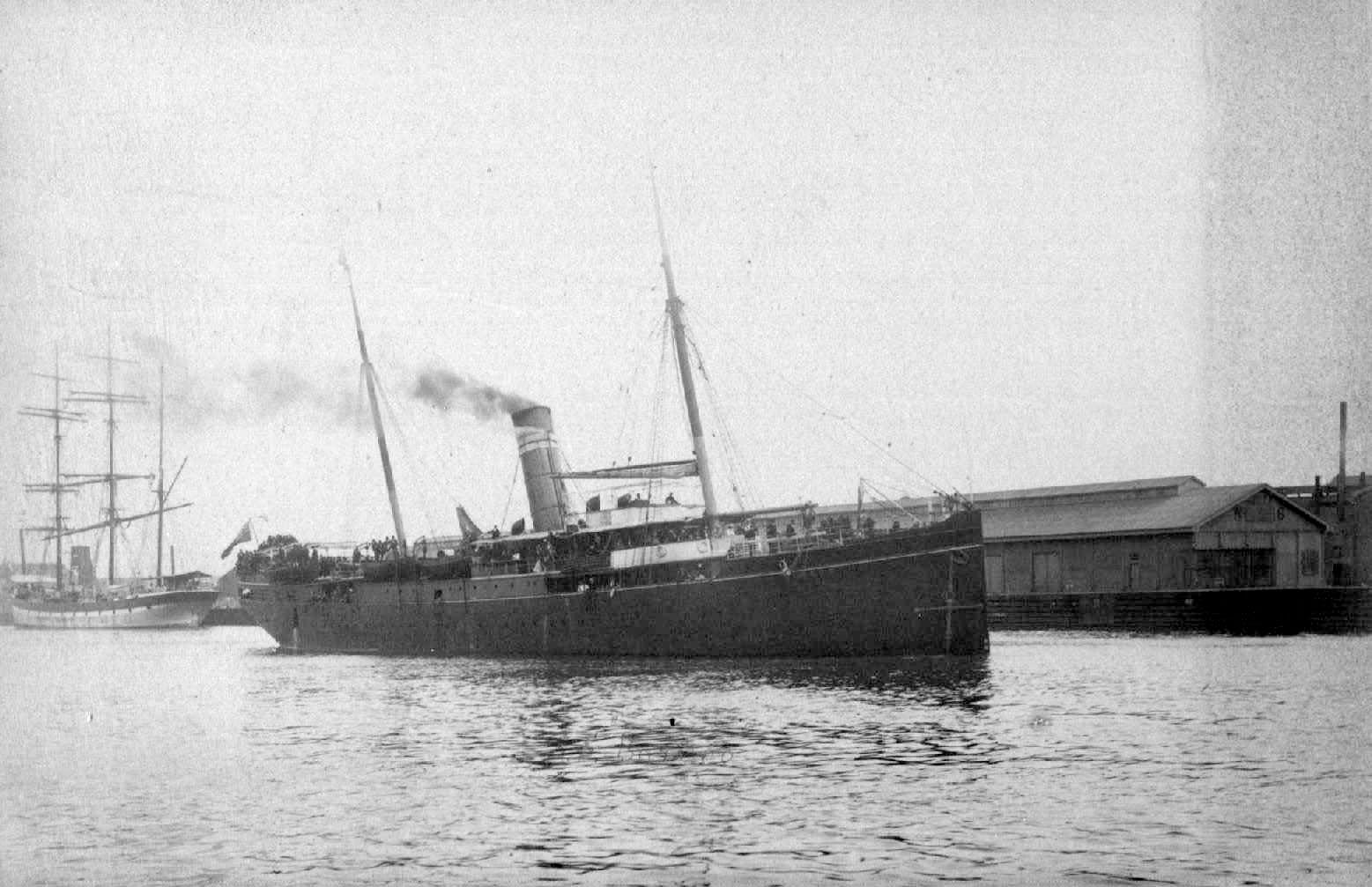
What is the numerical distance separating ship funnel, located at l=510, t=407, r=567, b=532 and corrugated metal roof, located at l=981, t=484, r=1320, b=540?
806 inches

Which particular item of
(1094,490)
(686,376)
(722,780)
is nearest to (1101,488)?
(1094,490)

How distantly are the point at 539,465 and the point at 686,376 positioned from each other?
7918mm

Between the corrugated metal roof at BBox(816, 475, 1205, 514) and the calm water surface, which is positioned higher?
the corrugated metal roof at BBox(816, 475, 1205, 514)

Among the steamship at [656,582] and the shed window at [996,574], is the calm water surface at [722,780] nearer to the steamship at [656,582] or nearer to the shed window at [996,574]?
the steamship at [656,582]

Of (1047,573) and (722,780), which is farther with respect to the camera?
(1047,573)

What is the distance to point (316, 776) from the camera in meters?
20.7

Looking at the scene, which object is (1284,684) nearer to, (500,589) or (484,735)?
(484,735)

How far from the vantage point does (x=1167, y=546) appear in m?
58.2

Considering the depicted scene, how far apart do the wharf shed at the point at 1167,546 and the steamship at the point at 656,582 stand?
21.3 meters

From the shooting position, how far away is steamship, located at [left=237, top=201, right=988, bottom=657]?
3825 cm

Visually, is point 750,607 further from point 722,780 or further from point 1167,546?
point 1167,546

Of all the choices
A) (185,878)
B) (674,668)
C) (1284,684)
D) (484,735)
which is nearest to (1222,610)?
(1284,684)

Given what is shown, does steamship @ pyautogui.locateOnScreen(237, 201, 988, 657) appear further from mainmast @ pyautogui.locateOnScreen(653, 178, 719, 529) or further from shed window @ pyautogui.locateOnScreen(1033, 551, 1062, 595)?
shed window @ pyautogui.locateOnScreen(1033, 551, 1062, 595)

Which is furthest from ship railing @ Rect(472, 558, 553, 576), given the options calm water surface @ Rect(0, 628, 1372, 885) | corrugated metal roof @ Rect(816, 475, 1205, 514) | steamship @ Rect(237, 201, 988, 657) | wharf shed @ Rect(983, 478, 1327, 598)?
wharf shed @ Rect(983, 478, 1327, 598)
